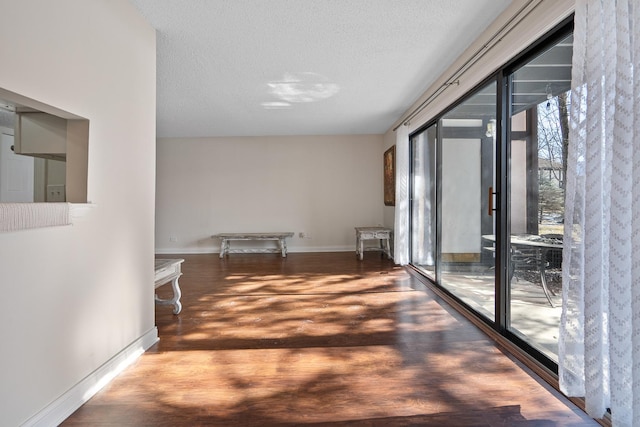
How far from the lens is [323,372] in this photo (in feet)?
6.54

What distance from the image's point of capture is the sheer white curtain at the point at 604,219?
1246mm

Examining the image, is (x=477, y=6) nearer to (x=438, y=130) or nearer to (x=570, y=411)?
(x=438, y=130)

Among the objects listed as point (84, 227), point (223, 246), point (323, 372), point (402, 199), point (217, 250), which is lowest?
point (323, 372)

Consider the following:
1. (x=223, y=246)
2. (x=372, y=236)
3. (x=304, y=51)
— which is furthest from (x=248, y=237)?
(x=304, y=51)

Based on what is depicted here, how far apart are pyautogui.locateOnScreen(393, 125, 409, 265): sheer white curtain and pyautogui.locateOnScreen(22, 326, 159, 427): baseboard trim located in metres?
3.85

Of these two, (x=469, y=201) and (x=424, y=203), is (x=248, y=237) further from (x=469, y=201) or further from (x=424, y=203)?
(x=469, y=201)

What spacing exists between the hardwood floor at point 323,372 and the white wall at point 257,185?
342cm

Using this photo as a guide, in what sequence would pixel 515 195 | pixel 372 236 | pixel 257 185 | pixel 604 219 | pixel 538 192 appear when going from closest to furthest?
1. pixel 604 219
2. pixel 538 192
3. pixel 515 195
4. pixel 372 236
5. pixel 257 185

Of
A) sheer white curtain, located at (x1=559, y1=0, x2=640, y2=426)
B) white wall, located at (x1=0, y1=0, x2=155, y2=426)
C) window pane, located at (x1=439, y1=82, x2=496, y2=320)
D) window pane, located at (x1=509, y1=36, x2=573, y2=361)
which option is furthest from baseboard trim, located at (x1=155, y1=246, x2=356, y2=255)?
sheer white curtain, located at (x1=559, y1=0, x2=640, y2=426)

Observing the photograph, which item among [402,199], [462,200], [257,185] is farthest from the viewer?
[257,185]

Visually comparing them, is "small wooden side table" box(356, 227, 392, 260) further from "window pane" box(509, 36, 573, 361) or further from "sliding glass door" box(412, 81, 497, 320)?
"window pane" box(509, 36, 573, 361)

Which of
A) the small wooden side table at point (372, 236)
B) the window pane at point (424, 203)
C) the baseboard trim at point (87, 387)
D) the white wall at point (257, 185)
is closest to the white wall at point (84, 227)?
the baseboard trim at point (87, 387)

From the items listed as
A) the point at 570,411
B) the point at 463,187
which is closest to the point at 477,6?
the point at 463,187

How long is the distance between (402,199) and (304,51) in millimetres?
2991
